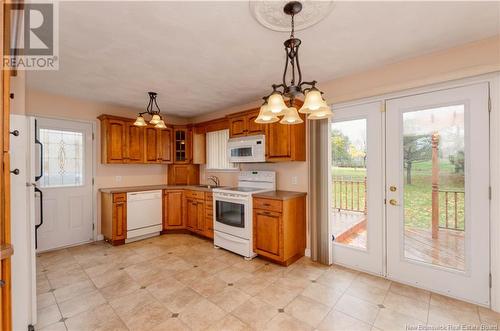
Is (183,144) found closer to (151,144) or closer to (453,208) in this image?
(151,144)

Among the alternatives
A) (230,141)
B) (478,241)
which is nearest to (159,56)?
(230,141)

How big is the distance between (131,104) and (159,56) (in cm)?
222

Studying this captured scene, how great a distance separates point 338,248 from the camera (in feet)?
10.2

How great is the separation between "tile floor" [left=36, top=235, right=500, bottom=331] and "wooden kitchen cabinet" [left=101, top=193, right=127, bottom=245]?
562 millimetres

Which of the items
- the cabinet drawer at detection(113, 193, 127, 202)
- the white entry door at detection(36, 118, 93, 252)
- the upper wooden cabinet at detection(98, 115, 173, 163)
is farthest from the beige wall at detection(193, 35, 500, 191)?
the white entry door at detection(36, 118, 93, 252)

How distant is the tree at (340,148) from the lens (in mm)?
3061

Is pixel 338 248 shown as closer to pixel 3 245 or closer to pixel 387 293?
pixel 387 293

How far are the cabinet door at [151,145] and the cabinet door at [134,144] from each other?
3.0 inches

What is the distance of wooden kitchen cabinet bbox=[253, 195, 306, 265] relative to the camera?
119 inches

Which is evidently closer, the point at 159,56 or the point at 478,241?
the point at 478,241

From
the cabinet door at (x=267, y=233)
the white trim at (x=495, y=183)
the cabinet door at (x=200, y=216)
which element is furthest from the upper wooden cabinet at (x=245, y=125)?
the white trim at (x=495, y=183)

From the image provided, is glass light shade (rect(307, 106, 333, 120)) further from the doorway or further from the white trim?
the white trim

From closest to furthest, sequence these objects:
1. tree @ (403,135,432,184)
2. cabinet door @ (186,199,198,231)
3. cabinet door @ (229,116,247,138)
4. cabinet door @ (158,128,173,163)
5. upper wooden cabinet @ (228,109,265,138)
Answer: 1. tree @ (403,135,432,184)
2. upper wooden cabinet @ (228,109,265,138)
3. cabinet door @ (229,116,247,138)
4. cabinet door @ (186,199,198,231)
5. cabinet door @ (158,128,173,163)

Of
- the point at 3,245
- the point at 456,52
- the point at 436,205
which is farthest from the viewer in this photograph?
the point at 436,205
